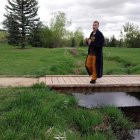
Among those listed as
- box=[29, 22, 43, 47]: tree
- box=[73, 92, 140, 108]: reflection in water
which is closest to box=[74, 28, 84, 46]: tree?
box=[29, 22, 43, 47]: tree

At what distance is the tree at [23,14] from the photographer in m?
46.1

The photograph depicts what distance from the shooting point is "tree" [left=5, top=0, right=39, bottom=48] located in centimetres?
4606

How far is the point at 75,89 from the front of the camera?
9617 mm

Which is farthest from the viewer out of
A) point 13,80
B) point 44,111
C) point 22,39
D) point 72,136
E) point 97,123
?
point 22,39

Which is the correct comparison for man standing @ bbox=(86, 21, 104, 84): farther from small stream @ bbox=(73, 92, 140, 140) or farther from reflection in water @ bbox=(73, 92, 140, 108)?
reflection in water @ bbox=(73, 92, 140, 108)

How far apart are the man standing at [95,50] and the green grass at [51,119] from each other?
1.54 m

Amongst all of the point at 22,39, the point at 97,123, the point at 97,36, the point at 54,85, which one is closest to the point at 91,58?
the point at 97,36

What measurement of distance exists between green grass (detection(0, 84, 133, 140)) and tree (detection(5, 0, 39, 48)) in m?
38.0

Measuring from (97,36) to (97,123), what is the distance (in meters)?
3.25

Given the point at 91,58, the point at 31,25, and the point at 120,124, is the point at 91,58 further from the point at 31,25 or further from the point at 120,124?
the point at 31,25

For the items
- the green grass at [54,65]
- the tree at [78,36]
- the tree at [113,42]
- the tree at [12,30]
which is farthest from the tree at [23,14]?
the tree at [78,36]

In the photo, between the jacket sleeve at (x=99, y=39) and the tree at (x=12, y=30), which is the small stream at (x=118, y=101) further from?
the tree at (x=12, y=30)

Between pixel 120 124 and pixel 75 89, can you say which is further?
pixel 75 89

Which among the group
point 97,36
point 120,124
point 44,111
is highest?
point 97,36
